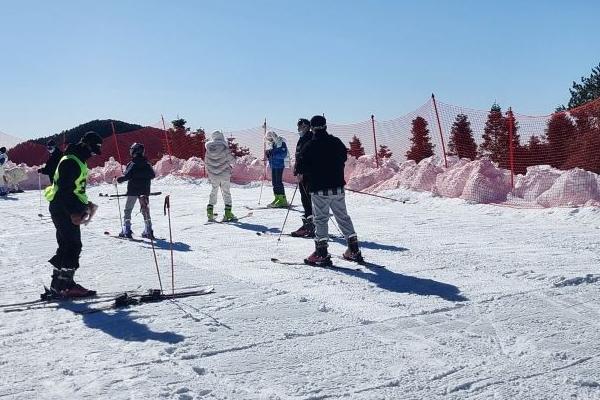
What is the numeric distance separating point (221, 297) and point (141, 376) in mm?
2078

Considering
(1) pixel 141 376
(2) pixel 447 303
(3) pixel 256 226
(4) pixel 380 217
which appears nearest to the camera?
(1) pixel 141 376

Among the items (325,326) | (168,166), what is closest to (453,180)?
(325,326)

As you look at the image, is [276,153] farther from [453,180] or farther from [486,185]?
[486,185]

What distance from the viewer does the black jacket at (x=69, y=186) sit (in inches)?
236

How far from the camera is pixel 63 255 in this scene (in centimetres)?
614

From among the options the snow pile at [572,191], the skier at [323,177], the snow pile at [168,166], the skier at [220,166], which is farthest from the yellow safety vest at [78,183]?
the snow pile at [168,166]

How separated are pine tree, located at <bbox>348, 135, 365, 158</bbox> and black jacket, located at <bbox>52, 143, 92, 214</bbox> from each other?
51.1 feet

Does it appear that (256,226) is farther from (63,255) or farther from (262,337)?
(262,337)

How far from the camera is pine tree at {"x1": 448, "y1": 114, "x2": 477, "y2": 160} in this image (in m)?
16.8

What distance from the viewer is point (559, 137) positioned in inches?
585

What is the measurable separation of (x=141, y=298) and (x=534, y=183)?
10203mm

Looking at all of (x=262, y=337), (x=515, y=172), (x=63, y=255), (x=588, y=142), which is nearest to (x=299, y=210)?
(x=515, y=172)

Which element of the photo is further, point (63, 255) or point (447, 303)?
point (63, 255)

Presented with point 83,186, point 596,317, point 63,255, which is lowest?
point 596,317
